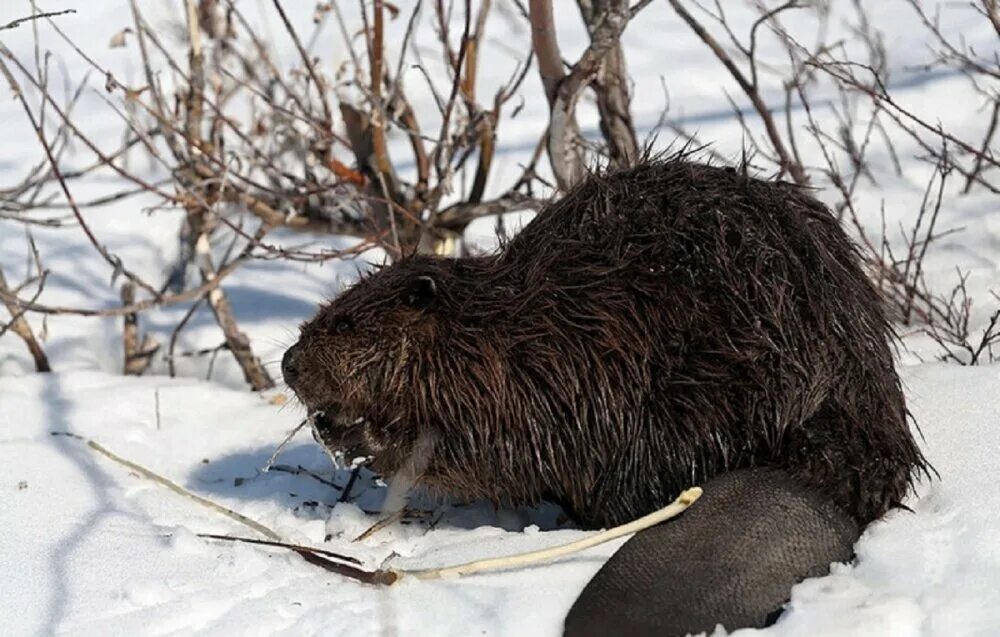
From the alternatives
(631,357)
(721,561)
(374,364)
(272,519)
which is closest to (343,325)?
(374,364)

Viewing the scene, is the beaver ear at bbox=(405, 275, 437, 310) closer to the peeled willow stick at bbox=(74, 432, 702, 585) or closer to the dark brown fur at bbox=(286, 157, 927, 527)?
the dark brown fur at bbox=(286, 157, 927, 527)

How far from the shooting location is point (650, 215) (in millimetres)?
2482

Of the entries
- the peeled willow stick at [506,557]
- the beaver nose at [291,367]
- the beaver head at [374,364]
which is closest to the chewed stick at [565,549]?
the peeled willow stick at [506,557]

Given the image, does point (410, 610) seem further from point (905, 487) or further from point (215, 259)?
point (215, 259)

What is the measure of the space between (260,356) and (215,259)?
3.48ft

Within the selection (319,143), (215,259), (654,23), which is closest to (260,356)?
(319,143)

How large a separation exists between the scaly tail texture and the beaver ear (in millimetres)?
681

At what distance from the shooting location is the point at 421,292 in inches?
101

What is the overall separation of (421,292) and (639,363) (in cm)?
47

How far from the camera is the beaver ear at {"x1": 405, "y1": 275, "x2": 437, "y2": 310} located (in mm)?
2531

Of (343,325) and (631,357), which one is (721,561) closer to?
(631,357)

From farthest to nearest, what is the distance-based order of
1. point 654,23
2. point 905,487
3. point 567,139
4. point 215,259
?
point 654,23 → point 215,259 → point 567,139 → point 905,487

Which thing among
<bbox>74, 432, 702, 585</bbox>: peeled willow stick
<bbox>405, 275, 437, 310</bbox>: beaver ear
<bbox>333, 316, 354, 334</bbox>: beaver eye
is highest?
<bbox>405, 275, 437, 310</bbox>: beaver ear

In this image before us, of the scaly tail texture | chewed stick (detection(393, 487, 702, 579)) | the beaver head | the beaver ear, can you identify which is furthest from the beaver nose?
the scaly tail texture
